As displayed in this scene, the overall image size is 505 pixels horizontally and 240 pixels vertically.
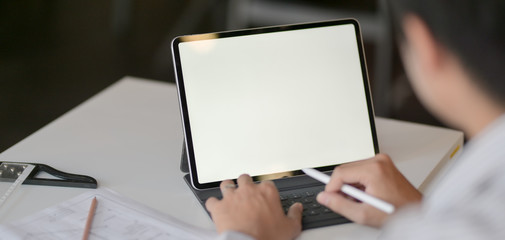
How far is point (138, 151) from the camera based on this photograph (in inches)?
51.5

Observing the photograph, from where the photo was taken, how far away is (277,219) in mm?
1011

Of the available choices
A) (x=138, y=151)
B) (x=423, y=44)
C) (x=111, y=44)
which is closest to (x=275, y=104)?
(x=138, y=151)

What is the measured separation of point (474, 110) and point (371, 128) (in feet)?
1.48

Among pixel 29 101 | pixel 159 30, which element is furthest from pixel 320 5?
pixel 29 101

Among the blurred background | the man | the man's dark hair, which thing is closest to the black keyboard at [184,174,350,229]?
the man

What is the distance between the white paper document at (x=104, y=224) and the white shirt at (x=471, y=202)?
1.20 ft

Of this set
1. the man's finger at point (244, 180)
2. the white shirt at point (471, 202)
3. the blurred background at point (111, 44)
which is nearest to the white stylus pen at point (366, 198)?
the man's finger at point (244, 180)

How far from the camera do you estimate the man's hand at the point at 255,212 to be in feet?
3.22

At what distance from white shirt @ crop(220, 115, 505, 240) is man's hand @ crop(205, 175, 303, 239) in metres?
0.25

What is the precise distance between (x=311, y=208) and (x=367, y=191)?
0.10m

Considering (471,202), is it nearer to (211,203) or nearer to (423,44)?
(423,44)

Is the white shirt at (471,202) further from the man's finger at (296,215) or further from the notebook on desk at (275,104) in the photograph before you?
the notebook on desk at (275,104)

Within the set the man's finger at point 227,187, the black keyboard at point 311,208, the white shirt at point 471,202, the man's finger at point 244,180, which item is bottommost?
the black keyboard at point 311,208

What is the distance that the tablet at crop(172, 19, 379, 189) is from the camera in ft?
3.79
